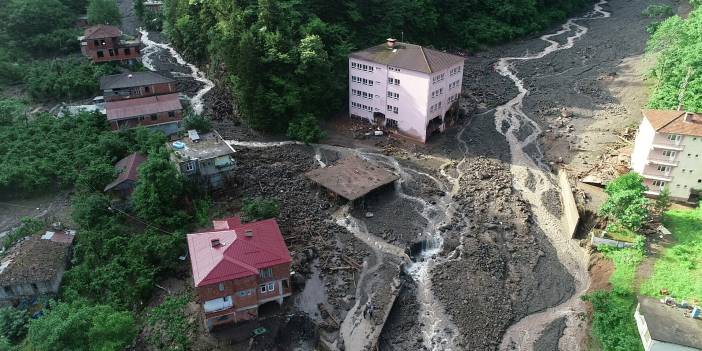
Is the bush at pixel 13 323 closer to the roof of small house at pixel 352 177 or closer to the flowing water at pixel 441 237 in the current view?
the flowing water at pixel 441 237

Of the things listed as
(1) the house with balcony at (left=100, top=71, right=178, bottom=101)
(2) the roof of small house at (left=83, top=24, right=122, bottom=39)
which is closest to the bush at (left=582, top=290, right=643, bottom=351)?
(1) the house with balcony at (left=100, top=71, right=178, bottom=101)

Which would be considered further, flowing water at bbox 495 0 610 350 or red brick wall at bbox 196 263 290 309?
flowing water at bbox 495 0 610 350

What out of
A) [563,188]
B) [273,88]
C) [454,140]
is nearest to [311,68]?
[273,88]

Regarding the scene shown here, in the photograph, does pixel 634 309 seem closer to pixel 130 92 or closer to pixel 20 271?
pixel 20 271

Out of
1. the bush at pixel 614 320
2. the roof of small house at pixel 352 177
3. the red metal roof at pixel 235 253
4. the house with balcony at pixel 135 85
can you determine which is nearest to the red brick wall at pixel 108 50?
the house with balcony at pixel 135 85

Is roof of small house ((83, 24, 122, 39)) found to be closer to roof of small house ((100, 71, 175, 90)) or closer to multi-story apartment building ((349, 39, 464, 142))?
roof of small house ((100, 71, 175, 90))
